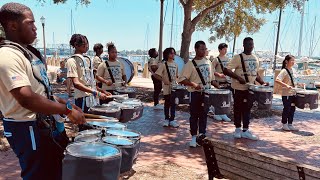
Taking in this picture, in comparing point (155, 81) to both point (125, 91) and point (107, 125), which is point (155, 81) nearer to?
point (125, 91)

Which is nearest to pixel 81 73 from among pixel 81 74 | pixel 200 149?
pixel 81 74

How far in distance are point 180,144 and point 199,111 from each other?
0.83 meters

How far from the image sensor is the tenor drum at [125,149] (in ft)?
9.60

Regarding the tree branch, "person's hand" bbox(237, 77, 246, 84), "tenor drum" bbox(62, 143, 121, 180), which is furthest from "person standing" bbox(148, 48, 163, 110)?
"tenor drum" bbox(62, 143, 121, 180)

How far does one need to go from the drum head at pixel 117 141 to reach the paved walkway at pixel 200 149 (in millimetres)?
1942

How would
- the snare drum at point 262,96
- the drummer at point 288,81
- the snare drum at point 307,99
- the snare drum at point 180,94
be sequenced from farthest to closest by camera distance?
the snare drum at point 180,94 < the drummer at point 288,81 < the snare drum at point 307,99 < the snare drum at point 262,96

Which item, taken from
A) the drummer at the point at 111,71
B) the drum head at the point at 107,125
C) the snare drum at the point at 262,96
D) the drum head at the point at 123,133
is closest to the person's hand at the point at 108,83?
the drummer at the point at 111,71

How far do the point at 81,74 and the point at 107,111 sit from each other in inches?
29.8

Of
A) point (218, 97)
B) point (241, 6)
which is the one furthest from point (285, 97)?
point (241, 6)

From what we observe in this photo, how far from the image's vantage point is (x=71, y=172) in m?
2.29

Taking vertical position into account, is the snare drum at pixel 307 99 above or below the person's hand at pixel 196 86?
below

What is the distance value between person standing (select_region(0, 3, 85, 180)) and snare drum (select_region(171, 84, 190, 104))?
5.35 meters

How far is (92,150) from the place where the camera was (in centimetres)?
253

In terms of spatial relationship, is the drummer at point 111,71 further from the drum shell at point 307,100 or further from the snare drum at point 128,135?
the drum shell at point 307,100
